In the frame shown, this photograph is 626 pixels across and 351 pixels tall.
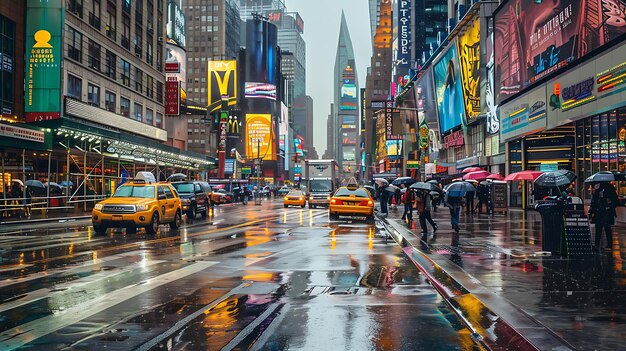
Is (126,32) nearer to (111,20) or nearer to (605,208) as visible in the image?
(111,20)

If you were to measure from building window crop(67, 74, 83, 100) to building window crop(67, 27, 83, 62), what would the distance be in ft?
4.98

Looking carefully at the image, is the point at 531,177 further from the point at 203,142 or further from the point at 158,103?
the point at 203,142

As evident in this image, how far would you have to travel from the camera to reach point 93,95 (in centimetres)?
4697

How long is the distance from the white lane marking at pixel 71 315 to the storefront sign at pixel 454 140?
5489 cm

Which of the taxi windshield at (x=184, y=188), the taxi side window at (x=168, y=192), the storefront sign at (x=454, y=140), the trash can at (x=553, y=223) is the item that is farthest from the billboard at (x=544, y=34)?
the taxi windshield at (x=184, y=188)

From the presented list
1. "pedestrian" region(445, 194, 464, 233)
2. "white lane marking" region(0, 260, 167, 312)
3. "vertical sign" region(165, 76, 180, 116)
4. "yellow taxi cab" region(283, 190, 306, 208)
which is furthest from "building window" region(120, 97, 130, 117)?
"white lane marking" region(0, 260, 167, 312)

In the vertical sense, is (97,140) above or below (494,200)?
above

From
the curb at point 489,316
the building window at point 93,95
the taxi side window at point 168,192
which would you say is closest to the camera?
the curb at point 489,316

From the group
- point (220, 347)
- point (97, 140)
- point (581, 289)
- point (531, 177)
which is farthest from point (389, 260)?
point (97, 140)

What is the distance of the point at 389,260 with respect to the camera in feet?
40.7

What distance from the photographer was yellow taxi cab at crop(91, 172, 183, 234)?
741 inches

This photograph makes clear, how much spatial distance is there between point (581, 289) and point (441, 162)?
211 ft

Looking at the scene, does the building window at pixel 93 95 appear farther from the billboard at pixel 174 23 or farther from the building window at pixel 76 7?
the billboard at pixel 174 23

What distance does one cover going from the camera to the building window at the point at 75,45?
42.4 m
